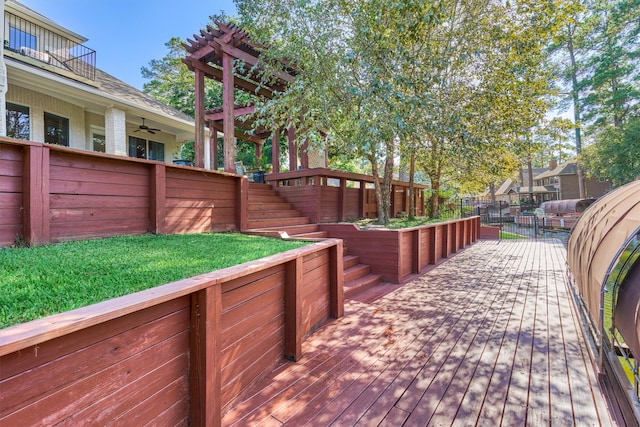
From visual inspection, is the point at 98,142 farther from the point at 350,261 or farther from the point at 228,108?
the point at 350,261

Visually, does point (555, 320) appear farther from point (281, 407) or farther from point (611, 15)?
point (611, 15)

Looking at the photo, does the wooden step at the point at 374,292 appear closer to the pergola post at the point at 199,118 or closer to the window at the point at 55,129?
the pergola post at the point at 199,118

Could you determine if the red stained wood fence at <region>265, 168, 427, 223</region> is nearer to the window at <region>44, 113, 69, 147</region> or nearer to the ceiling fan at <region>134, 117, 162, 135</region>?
the ceiling fan at <region>134, 117, 162, 135</region>

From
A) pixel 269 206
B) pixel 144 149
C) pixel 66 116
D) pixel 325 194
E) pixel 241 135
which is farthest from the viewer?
pixel 241 135

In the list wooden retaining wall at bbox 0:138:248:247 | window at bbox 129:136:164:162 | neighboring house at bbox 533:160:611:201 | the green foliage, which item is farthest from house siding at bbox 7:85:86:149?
neighboring house at bbox 533:160:611:201

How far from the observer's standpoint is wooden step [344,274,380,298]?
165 inches

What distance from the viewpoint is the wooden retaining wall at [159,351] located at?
979 mm

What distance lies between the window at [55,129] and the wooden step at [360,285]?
314 inches

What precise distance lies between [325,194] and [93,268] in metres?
4.73

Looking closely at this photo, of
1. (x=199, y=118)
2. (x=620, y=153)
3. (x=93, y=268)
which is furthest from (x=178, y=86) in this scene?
(x=620, y=153)

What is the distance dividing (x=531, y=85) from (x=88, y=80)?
1023 cm

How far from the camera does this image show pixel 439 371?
2.34 metres

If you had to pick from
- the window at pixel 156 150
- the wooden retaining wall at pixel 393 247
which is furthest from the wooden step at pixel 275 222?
the window at pixel 156 150

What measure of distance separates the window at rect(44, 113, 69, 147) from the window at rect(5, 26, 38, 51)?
2.55 meters
